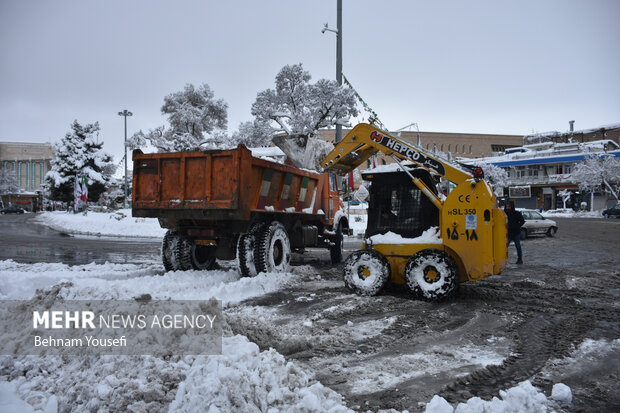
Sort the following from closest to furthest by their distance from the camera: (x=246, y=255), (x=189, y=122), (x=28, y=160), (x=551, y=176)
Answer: (x=246, y=255), (x=189, y=122), (x=551, y=176), (x=28, y=160)

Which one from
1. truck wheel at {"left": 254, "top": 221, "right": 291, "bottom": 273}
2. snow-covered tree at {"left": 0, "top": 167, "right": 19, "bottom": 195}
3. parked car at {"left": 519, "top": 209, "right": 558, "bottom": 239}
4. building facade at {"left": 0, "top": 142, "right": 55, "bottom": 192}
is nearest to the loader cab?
truck wheel at {"left": 254, "top": 221, "right": 291, "bottom": 273}

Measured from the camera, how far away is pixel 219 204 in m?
7.79

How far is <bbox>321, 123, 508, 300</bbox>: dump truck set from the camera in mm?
6363

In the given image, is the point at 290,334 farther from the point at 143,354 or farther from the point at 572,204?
the point at 572,204

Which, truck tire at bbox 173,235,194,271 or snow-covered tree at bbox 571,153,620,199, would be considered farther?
snow-covered tree at bbox 571,153,620,199

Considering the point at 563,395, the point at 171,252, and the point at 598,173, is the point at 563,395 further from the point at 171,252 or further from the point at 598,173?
the point at 598,173

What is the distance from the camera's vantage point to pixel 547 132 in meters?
78.6

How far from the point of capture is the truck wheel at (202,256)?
9344mm

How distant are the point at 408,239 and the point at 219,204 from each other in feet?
11.6

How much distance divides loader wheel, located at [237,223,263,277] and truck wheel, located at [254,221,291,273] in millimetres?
82

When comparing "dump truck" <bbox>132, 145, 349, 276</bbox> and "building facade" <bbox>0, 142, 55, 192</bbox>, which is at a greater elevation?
"building facade" <bbox>0, 142, 55, 192</bbox>

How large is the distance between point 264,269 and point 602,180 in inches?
2073

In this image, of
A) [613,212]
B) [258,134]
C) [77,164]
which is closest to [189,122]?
[258,134]

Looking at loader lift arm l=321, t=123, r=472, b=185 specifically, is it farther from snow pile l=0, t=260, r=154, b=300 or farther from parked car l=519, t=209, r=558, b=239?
parked car l=519, t=209, r=558, b=239
